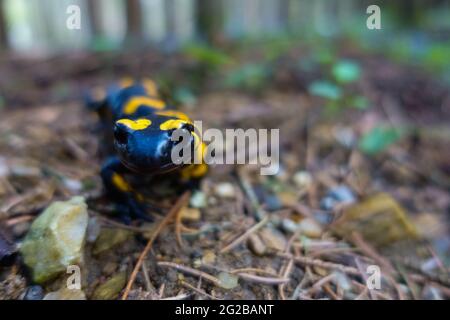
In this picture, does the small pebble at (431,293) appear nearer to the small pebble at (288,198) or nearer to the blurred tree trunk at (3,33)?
the small pebble at (288,198)

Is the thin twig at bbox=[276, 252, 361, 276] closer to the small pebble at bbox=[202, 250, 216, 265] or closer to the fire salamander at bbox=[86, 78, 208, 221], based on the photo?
the small pebble at bbox=[202, 250, 216, 265]

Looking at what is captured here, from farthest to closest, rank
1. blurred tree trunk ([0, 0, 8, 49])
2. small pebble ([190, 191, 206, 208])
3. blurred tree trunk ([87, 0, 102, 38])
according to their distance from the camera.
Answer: blurred tree trunk ([87, 0, 102, 38]) < blurred tree trunk ([0, 0, 8, 49]) < small pebble ([190, 191, 206, 208])

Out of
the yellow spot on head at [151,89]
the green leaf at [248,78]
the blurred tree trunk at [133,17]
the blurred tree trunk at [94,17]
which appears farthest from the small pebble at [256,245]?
the blurred tree trunk at [94,17]

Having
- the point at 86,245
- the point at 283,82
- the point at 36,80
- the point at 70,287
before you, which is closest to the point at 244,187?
the point at 86,245

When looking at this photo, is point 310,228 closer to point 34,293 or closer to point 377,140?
point 377,140

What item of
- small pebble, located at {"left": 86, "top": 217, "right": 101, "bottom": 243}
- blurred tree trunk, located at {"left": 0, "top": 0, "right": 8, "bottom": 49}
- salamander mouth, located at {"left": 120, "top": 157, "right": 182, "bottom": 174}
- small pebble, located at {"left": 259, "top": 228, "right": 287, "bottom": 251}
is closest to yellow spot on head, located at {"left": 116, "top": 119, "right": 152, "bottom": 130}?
salamander mouth, located at {"left": 120, "top": 157, "right": 182, "bottom": 174}

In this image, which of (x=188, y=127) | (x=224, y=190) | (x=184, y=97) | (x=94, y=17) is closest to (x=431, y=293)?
(x=224, y=190)
